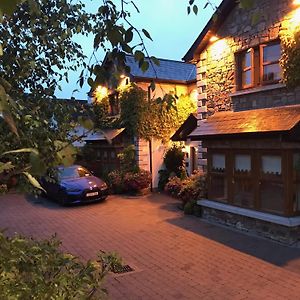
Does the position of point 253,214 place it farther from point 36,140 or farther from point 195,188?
point 36,140

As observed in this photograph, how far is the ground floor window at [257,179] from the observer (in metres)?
8.33

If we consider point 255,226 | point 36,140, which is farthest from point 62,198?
point 36,140

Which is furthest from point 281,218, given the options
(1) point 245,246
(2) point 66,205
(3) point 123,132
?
(3) point 123,132

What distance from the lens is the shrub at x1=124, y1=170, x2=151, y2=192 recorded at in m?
16.3

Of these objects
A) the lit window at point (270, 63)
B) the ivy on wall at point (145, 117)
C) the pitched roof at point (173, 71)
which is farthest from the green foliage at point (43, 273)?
the pitched roof at point (173, 71)

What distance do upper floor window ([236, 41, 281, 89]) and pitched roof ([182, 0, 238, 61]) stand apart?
121 centimetres

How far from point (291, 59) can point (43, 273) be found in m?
7.77

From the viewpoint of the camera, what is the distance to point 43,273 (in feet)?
8.00

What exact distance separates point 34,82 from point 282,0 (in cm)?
747

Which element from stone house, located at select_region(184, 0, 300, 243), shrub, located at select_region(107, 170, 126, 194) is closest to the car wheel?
shrub, located at select_region(107, 170, 126, 194)

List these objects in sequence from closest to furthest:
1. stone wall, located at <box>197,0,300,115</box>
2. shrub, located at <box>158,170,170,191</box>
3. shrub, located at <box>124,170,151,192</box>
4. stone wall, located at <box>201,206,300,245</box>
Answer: stone wall, located at <box>201,206,300,245</box> < stone wall, located at <box>197,0,300,115</box> < shrub, located at <box>124,170,151,192</box> < shrub, located at <box>158,170,170,191</box>

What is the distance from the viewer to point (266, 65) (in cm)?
972

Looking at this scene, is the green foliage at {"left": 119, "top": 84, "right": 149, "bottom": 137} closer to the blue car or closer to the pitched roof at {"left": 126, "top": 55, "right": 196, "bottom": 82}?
the pitched roof at {"left": 126, "top": 55, "right": 196, "bottom": 82}

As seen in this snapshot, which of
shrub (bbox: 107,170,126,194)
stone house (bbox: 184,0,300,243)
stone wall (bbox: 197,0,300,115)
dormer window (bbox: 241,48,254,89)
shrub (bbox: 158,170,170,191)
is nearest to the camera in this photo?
A: stone house (bbox: 184,0,300,243)
